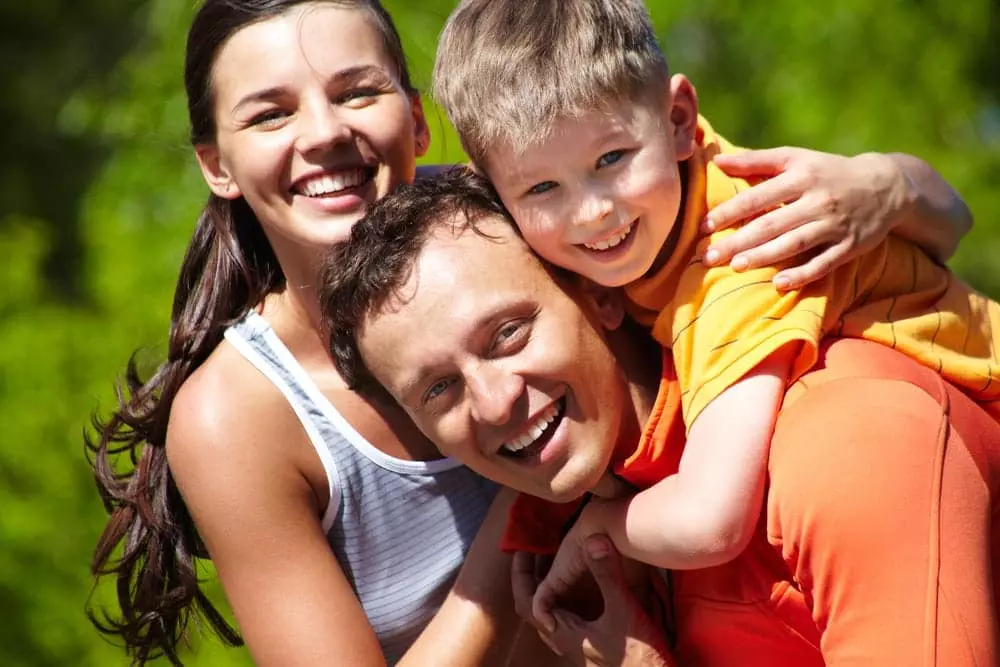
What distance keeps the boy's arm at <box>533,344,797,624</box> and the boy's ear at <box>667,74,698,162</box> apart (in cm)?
41

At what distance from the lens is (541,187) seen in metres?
2.30

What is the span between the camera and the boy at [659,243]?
215 centimetres

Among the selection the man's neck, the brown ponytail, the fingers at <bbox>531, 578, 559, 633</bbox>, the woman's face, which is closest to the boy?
the man's neck

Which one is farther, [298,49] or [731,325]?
[298,49]

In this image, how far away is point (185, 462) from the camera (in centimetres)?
286

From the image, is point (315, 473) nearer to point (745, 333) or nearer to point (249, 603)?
point (249, 603)

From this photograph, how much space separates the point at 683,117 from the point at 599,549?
780 millimetres

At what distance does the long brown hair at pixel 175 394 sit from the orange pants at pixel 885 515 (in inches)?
52.5

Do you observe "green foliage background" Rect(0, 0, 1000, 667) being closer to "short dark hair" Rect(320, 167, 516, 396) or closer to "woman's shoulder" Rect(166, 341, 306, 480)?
"woman's shoulder" Rect(166, 341, 306, 480)

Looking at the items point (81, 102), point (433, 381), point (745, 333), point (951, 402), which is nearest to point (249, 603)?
point (433, 381)

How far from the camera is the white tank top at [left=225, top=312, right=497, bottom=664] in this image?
9.56 ft

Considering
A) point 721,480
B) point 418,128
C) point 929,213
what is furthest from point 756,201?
point 418,128

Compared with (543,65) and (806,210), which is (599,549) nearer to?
(806,210)

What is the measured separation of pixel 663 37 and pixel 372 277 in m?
2.95
